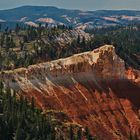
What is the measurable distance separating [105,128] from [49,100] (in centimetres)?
1797

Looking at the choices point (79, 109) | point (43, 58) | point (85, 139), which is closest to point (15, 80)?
point (79, 109)

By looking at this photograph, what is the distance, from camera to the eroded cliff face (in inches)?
5620

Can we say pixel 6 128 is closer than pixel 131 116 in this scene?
Yes

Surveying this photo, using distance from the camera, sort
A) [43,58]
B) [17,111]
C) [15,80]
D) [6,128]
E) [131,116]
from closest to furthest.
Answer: [6,128] < [17,111] < [15,80] < [131,116] < [43,58]

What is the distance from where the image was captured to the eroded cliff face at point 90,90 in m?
143

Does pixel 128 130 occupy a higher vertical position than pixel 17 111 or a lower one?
lower

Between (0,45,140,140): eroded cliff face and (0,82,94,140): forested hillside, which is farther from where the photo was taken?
(0,45,140,140): eroded cliff face

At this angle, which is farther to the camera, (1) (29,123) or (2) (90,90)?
(2) (90,90)

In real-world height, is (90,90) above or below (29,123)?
below

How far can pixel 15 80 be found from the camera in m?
142

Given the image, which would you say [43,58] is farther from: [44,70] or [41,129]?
[41,129]

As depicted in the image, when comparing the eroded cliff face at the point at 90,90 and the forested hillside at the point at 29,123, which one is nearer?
the forested hillside at the point at 29,123

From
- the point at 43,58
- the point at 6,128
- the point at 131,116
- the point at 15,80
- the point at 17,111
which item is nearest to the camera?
the point at 6,128

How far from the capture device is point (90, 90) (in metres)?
153
